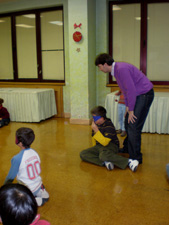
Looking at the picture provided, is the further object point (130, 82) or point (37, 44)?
point (37, 44)

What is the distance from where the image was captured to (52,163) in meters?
3.15

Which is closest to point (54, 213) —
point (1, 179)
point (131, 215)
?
point (131, 215)

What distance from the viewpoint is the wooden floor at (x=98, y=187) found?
79.4 inches

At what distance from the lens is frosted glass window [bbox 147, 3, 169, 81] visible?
16.8 ft

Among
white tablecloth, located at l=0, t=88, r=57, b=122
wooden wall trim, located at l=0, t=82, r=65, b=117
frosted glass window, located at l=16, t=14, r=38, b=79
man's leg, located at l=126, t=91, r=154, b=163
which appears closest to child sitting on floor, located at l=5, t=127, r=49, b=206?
man's leg, located at l=126, t=91, r=154, b=163

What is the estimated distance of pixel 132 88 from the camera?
270cm

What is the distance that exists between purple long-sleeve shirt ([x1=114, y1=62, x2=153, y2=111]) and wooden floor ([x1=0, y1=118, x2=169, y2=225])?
2.53 feet

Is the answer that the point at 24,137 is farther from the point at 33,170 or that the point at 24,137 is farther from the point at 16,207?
the point at 16,207

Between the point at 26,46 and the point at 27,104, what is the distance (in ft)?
5.26

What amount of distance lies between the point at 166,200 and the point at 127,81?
1.19 m

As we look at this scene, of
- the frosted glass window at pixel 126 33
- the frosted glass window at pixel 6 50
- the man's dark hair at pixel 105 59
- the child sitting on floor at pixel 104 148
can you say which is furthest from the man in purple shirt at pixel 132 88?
the frosted glass window at pixel 6 50

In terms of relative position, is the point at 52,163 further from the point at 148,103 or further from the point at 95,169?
the point at 148,103

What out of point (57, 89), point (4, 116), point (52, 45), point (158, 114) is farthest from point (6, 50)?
point (158, 114)

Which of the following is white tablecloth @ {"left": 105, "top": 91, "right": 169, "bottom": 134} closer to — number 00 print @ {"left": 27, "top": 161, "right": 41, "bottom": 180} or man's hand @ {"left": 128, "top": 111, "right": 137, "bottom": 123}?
man's hand @ {"left": 128, "top": 111, "right": 137, "bottom": 123}
